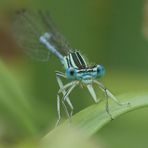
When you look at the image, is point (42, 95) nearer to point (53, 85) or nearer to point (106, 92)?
point (53, 85)

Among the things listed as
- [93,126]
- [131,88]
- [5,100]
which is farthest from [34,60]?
[93,126]

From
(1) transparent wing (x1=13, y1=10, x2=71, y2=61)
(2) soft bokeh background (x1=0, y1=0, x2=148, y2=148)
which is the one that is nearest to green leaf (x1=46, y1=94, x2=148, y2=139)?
(2) soft bokeh background (x1=0, y1=0, x2=148, y2=148)

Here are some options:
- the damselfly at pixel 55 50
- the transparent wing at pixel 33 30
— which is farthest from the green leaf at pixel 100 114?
the transparent wing at pixel 33 30

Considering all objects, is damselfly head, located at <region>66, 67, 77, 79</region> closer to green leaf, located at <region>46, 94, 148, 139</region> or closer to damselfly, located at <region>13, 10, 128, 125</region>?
damselfly, located at <region>13, 10, 128, 125</region>

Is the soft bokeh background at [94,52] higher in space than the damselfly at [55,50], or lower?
lower

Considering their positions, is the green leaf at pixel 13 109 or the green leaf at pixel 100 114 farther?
the green leaf at pixel 13 109

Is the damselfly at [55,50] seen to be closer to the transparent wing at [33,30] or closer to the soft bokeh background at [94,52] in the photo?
the transparent wing at [33,30]

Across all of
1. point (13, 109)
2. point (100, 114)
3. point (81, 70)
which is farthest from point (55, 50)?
point (100, 114)
